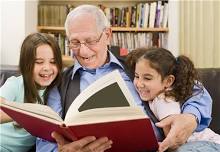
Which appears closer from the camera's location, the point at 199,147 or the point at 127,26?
the point at 199,147

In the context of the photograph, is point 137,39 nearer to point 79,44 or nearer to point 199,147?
point 79,44

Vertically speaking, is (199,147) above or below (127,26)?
below

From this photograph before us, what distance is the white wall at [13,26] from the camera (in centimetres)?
340

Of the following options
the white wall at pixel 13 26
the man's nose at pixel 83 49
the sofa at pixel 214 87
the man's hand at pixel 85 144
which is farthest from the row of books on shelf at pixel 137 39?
the man's hand at pixel 85 144

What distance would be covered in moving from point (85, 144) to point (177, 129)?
1.19ft

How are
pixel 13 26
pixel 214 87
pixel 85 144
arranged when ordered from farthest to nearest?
1. pixel 13 26
2. pixel 214 87
3. pixel 85 144

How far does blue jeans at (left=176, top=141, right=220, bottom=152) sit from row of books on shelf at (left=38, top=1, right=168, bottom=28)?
8.33 feet

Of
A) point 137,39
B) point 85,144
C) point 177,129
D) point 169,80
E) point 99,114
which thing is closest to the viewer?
point 99,114

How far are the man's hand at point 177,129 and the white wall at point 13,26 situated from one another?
2.37m

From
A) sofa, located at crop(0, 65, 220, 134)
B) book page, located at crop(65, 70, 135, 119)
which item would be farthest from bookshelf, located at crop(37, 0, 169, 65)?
book page, located at crop(65, 70, 135, 119)

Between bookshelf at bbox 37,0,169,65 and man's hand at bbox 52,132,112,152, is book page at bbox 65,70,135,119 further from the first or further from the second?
bookshelf at bbox 37,0,169,65

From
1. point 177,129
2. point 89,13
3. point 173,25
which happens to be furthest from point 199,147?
point 173,25

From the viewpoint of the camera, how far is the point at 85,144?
1119 mm

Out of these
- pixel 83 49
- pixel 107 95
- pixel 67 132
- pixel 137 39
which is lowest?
pixel 67 132
